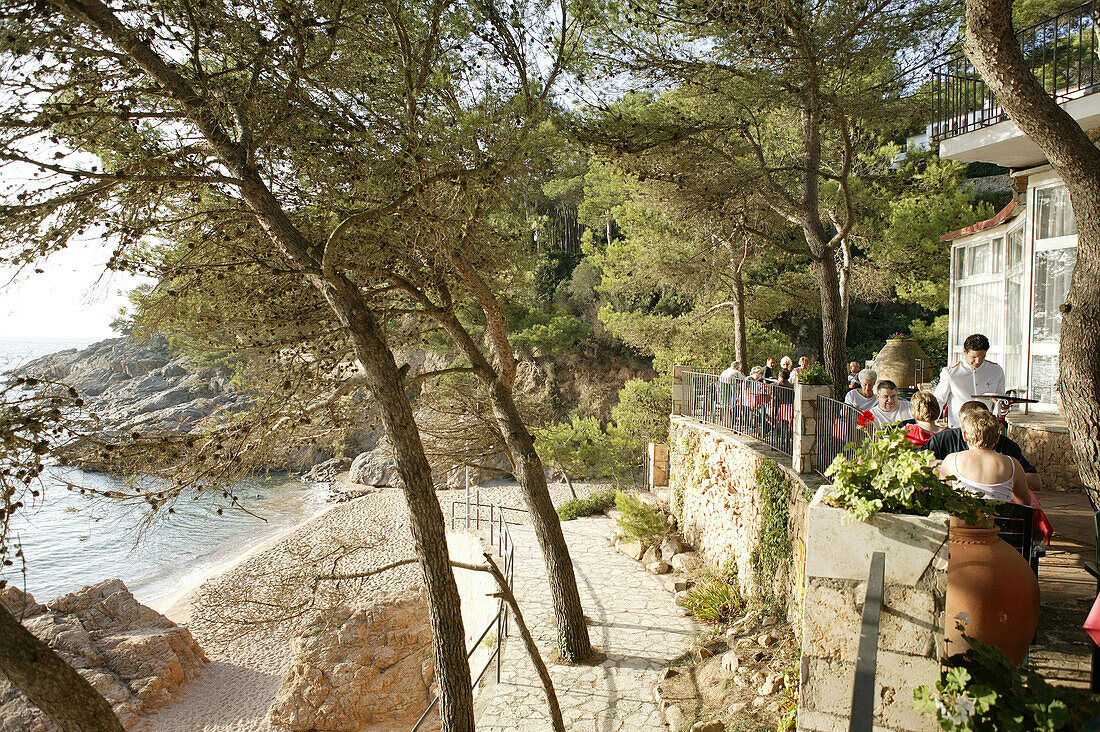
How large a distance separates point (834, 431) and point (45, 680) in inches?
272

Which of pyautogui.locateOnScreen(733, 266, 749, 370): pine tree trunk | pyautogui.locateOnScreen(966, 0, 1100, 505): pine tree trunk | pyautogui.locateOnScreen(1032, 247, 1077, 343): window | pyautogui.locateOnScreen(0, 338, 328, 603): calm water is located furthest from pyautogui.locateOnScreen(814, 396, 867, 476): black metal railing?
pyautogui.locateOnScreen(0, 338, 328, 603): calm water

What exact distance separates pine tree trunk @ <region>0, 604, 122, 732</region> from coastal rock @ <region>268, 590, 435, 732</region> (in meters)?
8.90

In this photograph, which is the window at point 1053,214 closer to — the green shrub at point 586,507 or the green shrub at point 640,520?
the green shrub at point 640,520

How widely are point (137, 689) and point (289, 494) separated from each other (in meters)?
18.3

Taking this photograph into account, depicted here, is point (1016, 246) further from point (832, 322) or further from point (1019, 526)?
point (1019, 526)

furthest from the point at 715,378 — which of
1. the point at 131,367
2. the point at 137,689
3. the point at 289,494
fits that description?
the point at 131,367

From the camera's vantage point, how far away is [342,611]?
13148 mm

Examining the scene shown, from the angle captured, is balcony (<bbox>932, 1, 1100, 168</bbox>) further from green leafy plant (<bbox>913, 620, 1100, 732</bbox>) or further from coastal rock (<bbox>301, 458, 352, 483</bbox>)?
coastal rock (<bbox>301, 458, 352, 483</bbox>)

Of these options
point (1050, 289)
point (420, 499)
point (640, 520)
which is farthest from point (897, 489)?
point (640, 520)

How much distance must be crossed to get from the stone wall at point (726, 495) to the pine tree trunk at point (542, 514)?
244 cm

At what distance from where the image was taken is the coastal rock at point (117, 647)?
43.0 ft

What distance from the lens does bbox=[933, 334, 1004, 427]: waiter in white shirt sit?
5.98 m

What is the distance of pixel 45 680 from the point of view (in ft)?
11.3

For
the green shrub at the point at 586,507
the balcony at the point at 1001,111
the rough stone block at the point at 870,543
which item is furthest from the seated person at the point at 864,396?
the green shrub at the point at 586,507
